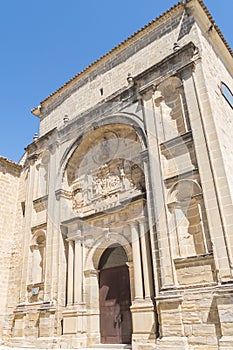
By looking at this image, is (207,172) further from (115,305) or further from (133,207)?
(115,305)

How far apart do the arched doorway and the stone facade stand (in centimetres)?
3

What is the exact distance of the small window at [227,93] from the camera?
328 inches

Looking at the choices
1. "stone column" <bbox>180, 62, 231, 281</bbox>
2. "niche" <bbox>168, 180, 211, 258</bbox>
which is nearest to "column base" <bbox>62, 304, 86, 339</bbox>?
"niche" <bbox>168, 180, 211, 258</bbox>

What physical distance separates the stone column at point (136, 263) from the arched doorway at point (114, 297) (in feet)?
2.24

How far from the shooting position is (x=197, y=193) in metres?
6.33

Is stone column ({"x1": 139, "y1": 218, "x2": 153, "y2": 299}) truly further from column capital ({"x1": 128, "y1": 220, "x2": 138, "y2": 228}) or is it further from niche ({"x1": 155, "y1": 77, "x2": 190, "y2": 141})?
niche ({"x1": 155, "y1": 77, "x2": 190, "y2": 141})

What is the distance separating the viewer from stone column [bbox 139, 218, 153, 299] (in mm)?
6492

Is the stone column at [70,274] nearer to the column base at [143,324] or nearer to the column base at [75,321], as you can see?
the column base at [75,321]

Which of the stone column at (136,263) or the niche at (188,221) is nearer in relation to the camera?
the niche at (188,221)

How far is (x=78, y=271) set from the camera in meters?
7.97

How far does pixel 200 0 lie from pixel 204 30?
2.47ft

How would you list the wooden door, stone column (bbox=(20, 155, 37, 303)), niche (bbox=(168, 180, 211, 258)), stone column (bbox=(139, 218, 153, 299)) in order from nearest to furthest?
niche (bbox=(168, 180, 211, 258))
stone column (bbox=(139, 218, 153, 299))
the wooden door
stone column (bbox=(20, 155, 37, 303))

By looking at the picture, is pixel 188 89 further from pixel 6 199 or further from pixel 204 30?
pixel 6 199

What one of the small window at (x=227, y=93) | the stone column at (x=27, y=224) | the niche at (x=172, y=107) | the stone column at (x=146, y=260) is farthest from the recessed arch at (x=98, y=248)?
the small window at (x=227, y=93)
